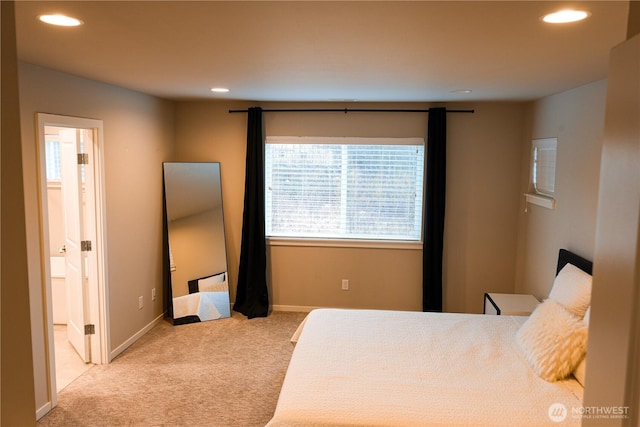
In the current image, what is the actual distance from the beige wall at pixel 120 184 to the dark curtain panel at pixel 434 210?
2.89 m

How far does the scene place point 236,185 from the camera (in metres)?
5.29

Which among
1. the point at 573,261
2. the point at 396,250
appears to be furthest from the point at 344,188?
the point at 573,261

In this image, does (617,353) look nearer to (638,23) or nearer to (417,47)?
(638,23)

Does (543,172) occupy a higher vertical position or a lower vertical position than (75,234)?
higher

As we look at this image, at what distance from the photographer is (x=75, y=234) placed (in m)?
3.96

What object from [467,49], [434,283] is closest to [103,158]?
[467,49]

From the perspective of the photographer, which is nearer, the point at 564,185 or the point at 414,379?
the point at 414,379

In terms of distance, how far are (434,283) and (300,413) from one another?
311 centimetres

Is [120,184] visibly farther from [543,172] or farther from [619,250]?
[619,250]

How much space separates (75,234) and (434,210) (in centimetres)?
351

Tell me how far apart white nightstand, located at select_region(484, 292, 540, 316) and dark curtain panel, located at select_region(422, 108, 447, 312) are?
2.26 ft

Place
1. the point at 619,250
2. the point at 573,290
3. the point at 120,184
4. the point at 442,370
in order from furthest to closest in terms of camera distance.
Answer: the point at 120,184
the point at 573,290
the point at 442,370
the point at 619,250

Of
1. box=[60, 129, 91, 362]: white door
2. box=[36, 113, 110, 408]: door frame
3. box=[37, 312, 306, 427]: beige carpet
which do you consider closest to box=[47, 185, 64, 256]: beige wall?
box=[60, 129, 91, 362]: white door

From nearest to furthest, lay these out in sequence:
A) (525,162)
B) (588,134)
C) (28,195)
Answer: (28,195) < (588,134) < (525,162)
